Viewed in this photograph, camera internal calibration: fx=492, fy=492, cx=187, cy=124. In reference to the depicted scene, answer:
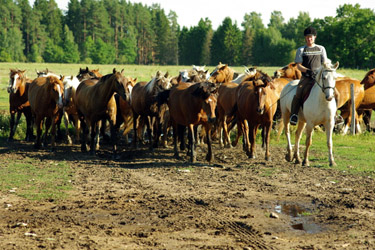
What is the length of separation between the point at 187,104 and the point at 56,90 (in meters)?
4.55

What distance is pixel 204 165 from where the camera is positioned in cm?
1265

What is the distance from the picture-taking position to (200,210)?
8.04m

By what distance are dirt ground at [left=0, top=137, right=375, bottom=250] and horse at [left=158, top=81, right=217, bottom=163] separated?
99cm

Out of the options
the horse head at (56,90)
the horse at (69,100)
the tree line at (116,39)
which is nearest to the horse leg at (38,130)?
the horse head at (56,90)

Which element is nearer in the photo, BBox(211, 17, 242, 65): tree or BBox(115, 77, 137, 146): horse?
BBox(115, 77, 137, 146): horse

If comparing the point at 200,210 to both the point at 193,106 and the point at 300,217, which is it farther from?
the point at 193,106

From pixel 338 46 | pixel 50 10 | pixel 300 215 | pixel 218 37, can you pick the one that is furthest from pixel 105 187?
pixel 50 10

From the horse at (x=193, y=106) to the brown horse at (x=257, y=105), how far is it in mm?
1206

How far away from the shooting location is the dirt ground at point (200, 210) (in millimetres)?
6434

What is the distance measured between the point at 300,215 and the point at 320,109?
175 inches

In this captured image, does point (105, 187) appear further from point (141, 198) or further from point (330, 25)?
point (330, 25)

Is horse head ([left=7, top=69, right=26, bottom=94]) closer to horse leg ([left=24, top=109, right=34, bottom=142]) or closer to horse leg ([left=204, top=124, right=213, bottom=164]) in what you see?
horse leg ([left=24, top=109, right=34, bottom=142])

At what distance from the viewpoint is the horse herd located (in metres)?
12.4

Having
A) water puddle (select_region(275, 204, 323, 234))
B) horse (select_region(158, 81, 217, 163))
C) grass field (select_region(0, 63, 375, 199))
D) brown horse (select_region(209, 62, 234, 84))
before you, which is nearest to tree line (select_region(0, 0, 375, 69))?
brown horse (select_region(209, 62, 234, 84))
